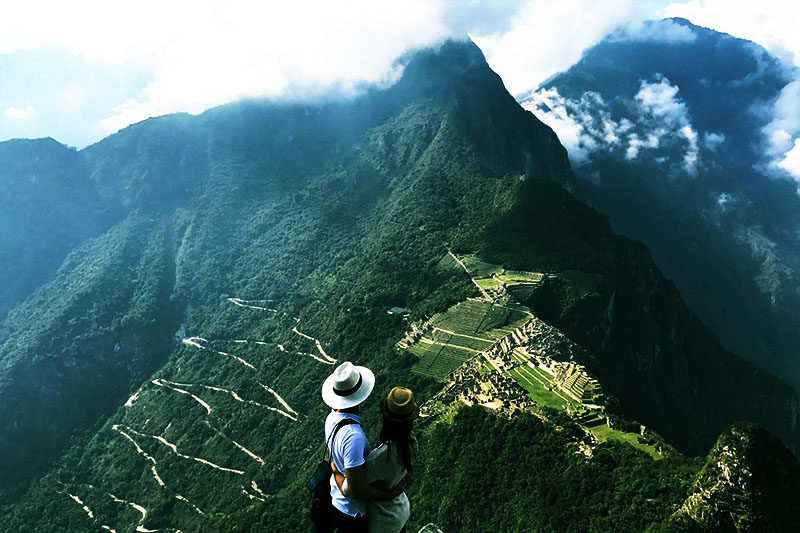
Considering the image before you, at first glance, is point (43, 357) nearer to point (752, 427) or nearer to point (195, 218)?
point (195, 218)

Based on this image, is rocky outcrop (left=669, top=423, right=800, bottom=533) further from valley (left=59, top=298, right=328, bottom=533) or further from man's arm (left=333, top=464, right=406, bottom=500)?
valley (left=59, top=298, right=328, bottom=533)

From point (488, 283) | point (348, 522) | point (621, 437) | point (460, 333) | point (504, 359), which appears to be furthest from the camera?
point (488, 283)

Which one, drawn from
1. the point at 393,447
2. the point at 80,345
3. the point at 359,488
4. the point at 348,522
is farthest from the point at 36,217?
the point at 393,447

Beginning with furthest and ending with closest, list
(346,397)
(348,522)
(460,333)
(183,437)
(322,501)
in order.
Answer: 1. (183,437)
2. (460,333)
3. (322,501)
4. (346,397)
5. (348,522)

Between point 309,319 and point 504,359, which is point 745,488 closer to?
point 504,359

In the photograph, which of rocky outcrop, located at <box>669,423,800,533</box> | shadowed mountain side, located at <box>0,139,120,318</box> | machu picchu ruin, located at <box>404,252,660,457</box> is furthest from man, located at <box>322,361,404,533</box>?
shadowed mountain side, located at <box>0,139,120,318</box>

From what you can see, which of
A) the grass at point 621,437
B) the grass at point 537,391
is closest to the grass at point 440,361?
the grass at point 537,391

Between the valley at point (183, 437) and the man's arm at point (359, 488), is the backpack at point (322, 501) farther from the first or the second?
the valley at point (183, 437)
